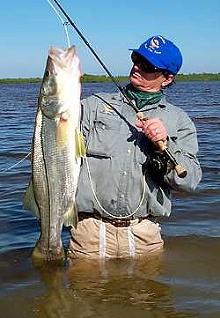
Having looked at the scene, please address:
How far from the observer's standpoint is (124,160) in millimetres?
5746

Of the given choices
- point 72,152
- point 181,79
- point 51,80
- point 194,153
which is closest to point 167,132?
point 194,153

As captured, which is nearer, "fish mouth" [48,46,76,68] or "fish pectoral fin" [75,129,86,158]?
"fish mouth" [48,46,76,68]

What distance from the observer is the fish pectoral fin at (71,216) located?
5.62 m

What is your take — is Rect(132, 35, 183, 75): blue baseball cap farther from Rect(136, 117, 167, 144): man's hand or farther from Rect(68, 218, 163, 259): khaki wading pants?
Rect(68, 218, 163, 259): khaki wading pants

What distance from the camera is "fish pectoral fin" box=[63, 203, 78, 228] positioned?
562 cm

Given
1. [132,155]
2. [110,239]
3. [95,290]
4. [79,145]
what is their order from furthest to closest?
1. [95,290]
2. [110,239]
3. [132,155]
4. [79,145]

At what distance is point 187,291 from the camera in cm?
655

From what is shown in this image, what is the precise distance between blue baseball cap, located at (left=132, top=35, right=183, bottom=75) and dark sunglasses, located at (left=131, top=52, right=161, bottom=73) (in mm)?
41

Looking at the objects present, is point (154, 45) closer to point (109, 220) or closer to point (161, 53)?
point (161, 53)

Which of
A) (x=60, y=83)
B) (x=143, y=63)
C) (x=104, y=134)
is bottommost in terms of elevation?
(x=104, y=134)

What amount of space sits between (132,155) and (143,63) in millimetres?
910

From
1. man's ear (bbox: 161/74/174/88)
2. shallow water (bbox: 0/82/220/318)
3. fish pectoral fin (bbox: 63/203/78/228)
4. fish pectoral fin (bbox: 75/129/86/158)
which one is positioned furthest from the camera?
shallow water (bbox: 0/82/220/318)

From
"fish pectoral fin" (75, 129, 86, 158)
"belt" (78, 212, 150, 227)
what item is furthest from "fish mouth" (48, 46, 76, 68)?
"belt" (78, 212, 150, 227)

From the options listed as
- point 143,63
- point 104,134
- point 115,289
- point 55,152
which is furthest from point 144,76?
point 115,289
